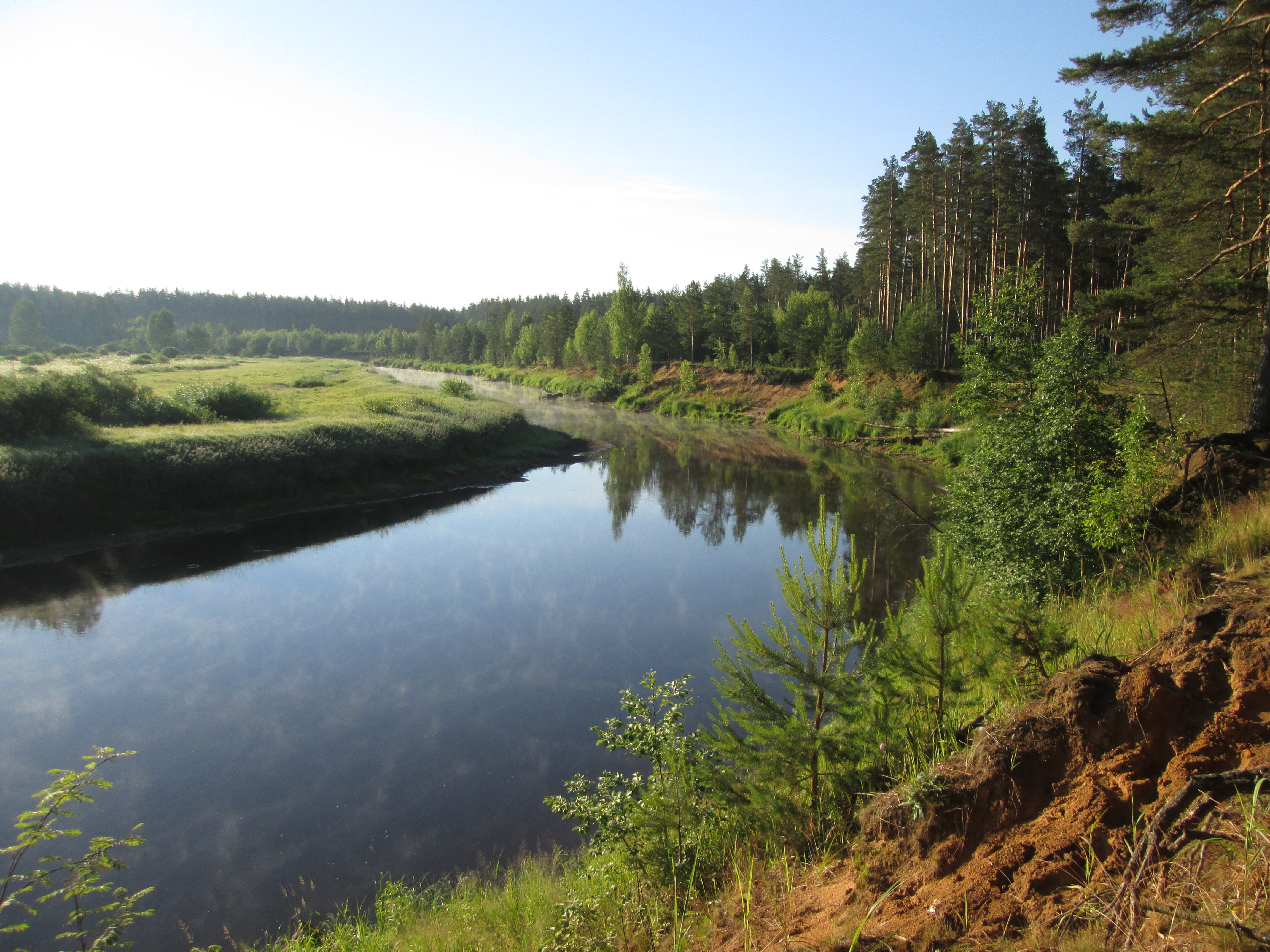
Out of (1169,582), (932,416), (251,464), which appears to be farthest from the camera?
(932,416)

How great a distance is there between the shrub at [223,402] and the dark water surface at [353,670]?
1286 cm

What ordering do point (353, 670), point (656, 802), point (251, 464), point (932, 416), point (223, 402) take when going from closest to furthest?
point (656, 802) → point (353, 670) → point (251, 464) → point (223, 402) → point (932, 416)

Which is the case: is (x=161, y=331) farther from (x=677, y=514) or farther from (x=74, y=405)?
(x=677, y=514)

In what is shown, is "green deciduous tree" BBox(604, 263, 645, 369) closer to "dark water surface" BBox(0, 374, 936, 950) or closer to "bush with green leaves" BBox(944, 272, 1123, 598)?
"dark water surface" BBox(0, 374, 936, 950)

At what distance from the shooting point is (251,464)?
92.0 feet

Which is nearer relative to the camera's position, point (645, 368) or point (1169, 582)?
point (1169, 582)

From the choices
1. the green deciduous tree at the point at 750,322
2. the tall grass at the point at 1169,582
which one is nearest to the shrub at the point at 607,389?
the green deciduous tree at the point at 750,322

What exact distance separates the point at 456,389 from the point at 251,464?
28501mm

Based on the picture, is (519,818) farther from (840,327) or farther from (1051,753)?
(840,327)

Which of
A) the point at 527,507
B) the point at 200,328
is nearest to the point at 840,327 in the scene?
the point at 527,507

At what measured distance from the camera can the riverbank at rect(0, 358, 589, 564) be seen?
874 inches

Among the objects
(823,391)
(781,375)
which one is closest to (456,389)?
(781,375)

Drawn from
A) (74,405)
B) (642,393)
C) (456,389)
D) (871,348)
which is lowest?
(74,405)

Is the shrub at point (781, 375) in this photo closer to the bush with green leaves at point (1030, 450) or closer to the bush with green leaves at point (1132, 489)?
the bush with green leaves at point (1030, 450)
